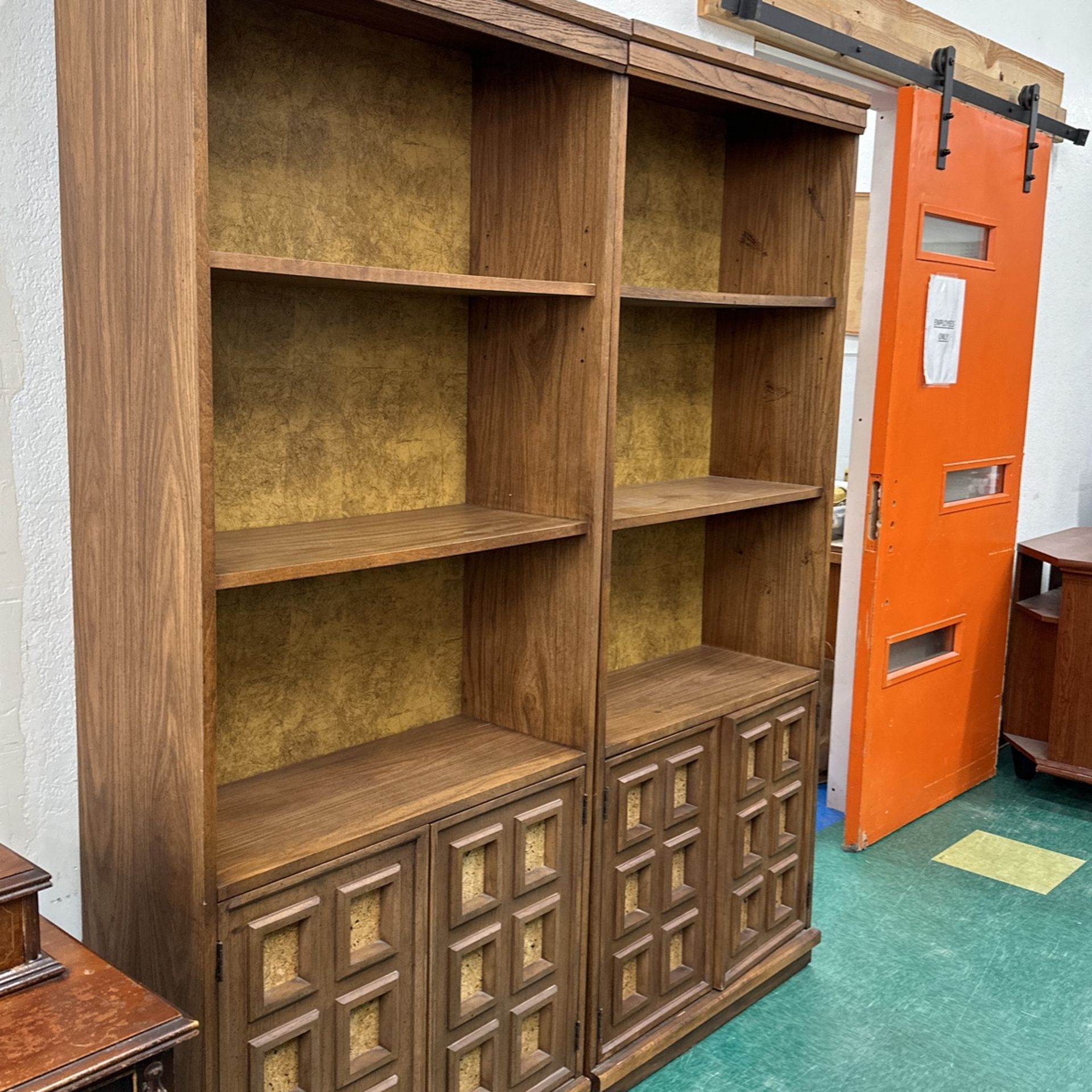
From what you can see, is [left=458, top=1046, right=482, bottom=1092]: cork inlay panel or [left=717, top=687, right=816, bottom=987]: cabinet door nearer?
[left=458, top=1046, right=482, bottom=1092]: cork inlay panel

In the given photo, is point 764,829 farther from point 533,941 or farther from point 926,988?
point 533,941

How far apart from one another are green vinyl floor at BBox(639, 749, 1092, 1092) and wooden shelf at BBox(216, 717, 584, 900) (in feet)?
2.90

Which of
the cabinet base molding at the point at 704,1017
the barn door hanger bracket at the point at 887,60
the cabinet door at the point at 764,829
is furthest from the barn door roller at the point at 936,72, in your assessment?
the cabinet base molding at the point at 704,1017

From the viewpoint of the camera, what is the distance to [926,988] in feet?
9.96

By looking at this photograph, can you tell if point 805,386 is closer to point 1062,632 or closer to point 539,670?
point 539,670

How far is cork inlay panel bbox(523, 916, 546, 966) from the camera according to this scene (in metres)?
2.34

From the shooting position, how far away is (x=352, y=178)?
220cm

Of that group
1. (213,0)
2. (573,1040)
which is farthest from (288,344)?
(573,1040)

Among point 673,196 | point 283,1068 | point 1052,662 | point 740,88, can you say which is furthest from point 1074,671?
point 283,1068

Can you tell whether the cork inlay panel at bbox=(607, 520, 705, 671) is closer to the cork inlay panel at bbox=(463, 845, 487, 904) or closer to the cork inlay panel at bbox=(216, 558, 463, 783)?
the cork inlay panel at bbox=(216, 558, 463, 783)

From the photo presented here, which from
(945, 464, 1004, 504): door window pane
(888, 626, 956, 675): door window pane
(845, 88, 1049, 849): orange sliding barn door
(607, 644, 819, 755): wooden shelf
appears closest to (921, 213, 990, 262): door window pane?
(845, 88, 1049, 849): orange sliding barn door

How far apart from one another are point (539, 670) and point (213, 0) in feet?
4.50

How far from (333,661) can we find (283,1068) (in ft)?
2.44

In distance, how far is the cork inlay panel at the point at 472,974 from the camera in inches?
86.6
